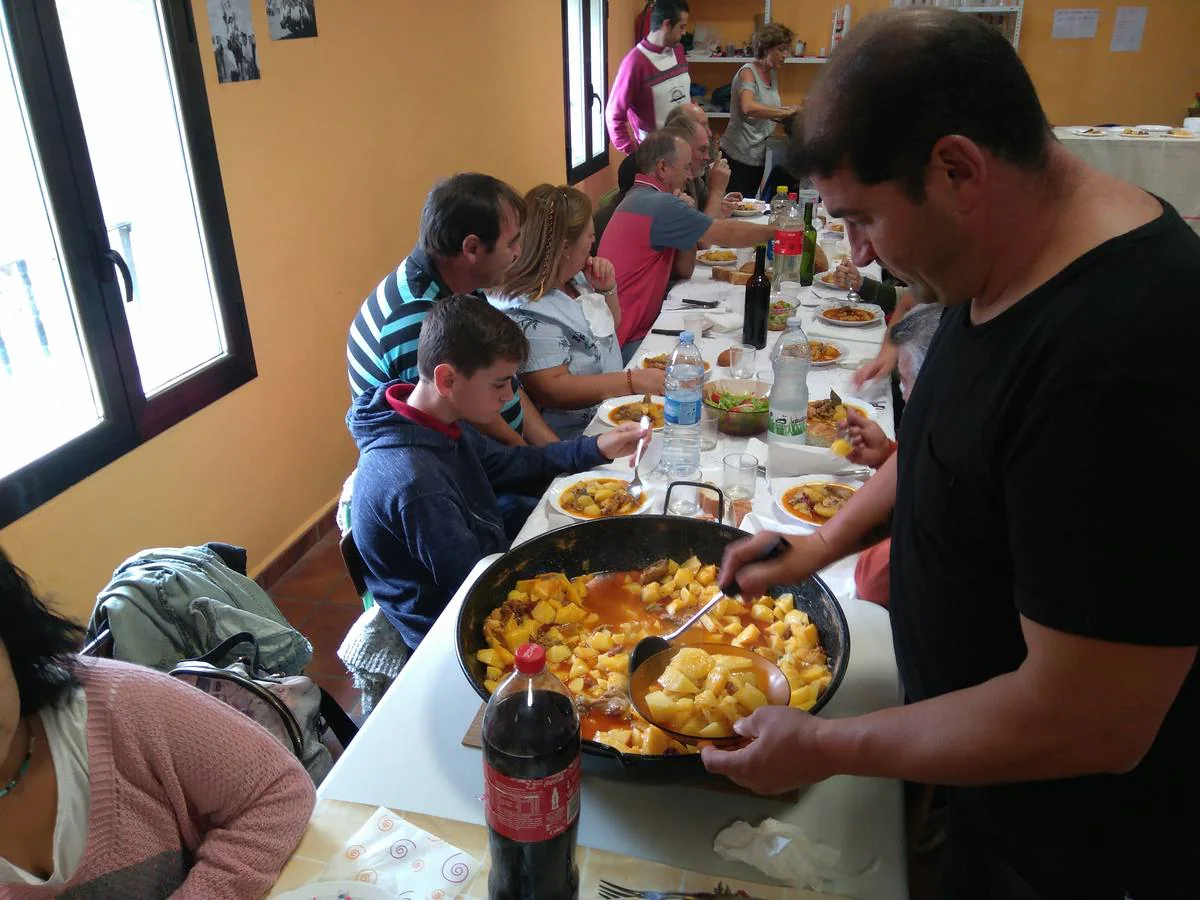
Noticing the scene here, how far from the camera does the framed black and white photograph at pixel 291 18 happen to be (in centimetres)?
277

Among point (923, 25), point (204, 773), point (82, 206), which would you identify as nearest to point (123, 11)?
point (82, 206)

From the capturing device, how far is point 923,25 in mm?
762

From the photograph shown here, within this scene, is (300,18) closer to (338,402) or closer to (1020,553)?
(338,402)

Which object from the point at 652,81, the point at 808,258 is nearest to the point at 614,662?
Answer: the point at 808,258

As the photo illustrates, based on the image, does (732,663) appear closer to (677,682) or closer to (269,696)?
(677,682)

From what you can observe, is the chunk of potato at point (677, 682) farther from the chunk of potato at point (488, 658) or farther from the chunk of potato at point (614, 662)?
the chunk of potato at point (488, 658)

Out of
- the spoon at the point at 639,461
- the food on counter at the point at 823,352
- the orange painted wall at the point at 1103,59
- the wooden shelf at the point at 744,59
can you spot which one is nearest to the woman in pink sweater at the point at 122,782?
the spoon at the point at 639,461

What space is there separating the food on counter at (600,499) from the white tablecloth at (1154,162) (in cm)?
558

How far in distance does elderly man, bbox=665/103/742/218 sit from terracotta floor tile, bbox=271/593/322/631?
8.26ft

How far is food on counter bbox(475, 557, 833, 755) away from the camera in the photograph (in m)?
1.18

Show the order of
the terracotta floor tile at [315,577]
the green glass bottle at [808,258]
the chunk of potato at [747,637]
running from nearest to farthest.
A: the chunk of potato at [747,637] → the terracotta floor tile at [315,577] → the green glass bottle at [808,258]

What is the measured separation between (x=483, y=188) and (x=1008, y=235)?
1741 millimetres

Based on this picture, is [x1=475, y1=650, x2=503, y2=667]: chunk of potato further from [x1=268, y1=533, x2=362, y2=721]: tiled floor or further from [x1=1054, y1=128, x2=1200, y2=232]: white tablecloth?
[x1=1054, y1=128, x2=1200, y2=232]: white tablecloth

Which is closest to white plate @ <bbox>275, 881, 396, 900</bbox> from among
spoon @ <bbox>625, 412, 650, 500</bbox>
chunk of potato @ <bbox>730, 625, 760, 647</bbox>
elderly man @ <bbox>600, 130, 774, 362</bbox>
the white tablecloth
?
chunk of potato @ <bbox>730, 625, 760, 647</bbox>
